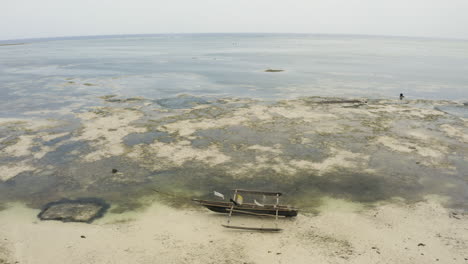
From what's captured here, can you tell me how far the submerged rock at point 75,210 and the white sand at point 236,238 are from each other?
1.42ft

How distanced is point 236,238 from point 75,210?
8.73 m

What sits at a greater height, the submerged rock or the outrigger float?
the outrigger float

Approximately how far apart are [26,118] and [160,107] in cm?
1362

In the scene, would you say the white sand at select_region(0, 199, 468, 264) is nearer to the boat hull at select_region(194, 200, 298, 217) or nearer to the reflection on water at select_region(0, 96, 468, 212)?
the boat hull at select_region(194, 200, 298, 217)

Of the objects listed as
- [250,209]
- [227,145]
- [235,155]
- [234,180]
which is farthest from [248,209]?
[227,145]

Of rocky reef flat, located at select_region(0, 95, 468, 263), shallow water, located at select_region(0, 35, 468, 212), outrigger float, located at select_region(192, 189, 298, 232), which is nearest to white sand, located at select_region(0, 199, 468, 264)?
rocky reef flat, located at select_region(0, 95, 468, 263)

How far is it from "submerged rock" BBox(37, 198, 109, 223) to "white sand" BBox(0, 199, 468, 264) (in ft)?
1.42

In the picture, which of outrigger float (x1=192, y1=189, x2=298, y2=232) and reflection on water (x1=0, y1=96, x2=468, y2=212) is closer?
outrigger float (x1=192, y1=189, x2=298, y2=232)

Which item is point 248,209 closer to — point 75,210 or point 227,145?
point 75,210

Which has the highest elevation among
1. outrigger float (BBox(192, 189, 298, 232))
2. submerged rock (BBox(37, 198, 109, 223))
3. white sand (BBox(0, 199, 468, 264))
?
outrigger float (BBox(192, 189, 298, 232))

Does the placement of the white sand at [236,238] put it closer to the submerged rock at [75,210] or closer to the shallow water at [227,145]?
the submerged rock at [75,210]

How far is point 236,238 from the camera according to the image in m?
14.0

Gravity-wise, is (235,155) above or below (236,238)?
above

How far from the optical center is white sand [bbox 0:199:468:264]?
42.3ft
